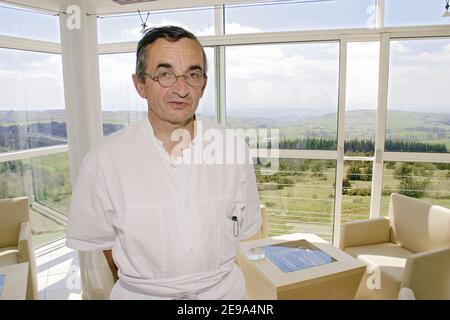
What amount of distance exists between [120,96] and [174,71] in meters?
2.74

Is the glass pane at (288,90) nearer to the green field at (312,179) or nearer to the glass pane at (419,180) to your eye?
the green field at (312,179)

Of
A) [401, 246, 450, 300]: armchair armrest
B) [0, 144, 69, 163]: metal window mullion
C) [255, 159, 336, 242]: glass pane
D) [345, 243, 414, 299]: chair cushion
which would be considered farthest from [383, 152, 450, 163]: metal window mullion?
[0, 144, 69, 163]: metal window mullion

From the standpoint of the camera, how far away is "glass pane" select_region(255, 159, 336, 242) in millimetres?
3193

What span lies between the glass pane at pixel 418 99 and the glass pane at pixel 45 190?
10.5ft

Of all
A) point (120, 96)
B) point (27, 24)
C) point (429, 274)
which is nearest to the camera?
point (429, 274)

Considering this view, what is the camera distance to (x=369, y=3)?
2855 millimetres

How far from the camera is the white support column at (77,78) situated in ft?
9.09

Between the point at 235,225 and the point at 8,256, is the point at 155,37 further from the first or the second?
the point at 8,256

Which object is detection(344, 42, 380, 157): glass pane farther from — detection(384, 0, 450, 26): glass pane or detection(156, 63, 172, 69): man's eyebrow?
detection(156, 63, 172, 69): man's eyebrow

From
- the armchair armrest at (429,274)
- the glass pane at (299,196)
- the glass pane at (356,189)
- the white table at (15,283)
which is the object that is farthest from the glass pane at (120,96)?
the armchair armrest at (429,274)

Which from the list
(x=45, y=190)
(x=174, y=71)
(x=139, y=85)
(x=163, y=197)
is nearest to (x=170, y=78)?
(x=174, y=71)

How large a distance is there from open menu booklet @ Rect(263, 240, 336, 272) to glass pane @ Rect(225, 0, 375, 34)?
192cm

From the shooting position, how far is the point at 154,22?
3.24 meters

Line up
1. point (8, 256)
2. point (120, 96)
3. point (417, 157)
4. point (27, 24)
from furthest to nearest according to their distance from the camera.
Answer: point (120, 96) → point (27, 24) → point (417, 157) → point (8, 256)
